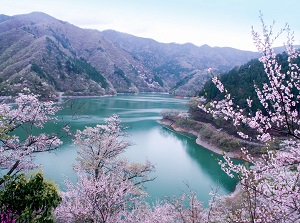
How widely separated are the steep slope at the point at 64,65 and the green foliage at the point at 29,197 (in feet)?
66.5

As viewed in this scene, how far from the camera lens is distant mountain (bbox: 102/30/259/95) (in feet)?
463

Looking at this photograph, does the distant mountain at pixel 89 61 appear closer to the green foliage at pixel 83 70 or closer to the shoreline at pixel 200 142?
the green foliage at pixel 83 70

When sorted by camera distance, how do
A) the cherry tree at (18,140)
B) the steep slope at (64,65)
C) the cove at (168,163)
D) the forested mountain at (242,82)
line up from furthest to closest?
the steep slope at (64,65) < the forested mountain at (242,82) < the cove at (168,163) < the cherry tree at (18,140)

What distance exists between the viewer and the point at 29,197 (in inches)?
202

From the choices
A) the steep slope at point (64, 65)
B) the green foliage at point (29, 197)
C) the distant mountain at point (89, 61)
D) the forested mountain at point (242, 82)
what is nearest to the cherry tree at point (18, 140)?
the green foliage at point (29, 197)

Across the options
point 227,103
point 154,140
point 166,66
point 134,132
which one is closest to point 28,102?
point 227,103

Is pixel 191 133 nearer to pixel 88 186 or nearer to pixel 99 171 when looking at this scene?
pixel 99 171

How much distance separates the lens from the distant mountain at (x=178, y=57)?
141125mm

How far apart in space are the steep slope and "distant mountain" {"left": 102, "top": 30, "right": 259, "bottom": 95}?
23917 mm

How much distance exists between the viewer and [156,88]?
10406cm

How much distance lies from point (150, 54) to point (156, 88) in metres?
67.3

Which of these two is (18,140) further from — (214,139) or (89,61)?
(89,61)

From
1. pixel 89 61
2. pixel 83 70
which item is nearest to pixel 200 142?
pixel 83 70

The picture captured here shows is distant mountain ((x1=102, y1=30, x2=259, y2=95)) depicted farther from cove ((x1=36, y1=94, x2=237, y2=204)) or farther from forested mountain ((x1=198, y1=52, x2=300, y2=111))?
cove ((x1=36, y1=94, x2=237, y2=204))
